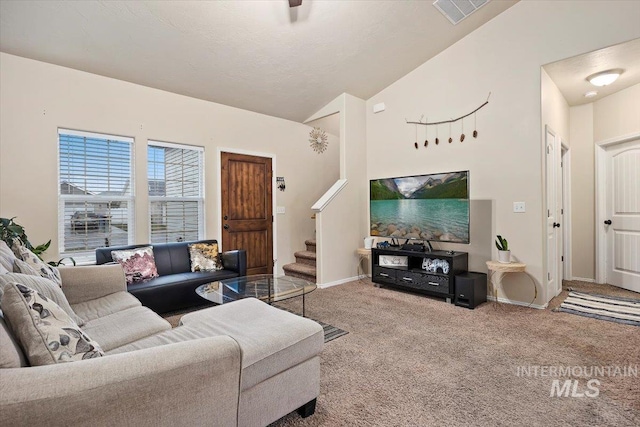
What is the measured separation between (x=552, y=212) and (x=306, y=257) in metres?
3.35

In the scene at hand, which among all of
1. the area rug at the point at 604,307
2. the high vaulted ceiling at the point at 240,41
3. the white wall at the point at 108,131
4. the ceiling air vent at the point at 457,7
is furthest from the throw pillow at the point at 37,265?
the area rug at the point at 604,307

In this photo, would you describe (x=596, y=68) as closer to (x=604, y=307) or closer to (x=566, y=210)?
(x=566, y=210)

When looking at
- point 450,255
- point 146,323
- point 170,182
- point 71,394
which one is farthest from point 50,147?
point 450,255

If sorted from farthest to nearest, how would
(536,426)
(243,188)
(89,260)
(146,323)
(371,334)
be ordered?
(243,188)
(89,260)
(371,334)
(146,323)
(536,426)

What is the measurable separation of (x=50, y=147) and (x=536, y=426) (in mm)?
4545

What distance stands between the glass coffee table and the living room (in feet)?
1.69

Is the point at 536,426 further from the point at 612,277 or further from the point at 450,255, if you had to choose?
the point at 612,277

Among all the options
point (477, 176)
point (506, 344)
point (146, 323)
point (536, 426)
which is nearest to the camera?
point (536, 426)

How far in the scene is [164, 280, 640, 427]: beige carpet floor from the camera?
165cm

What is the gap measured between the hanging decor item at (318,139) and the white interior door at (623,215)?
13.8 feet

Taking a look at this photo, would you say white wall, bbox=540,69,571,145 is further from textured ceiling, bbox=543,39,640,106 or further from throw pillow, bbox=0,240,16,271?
throw pillow, bbox=0,240,16,271

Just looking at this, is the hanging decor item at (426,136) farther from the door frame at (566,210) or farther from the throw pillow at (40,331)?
the throw pillow at (40,331)

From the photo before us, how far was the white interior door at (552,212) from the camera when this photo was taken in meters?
3.54

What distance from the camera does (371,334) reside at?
8.86 feet
